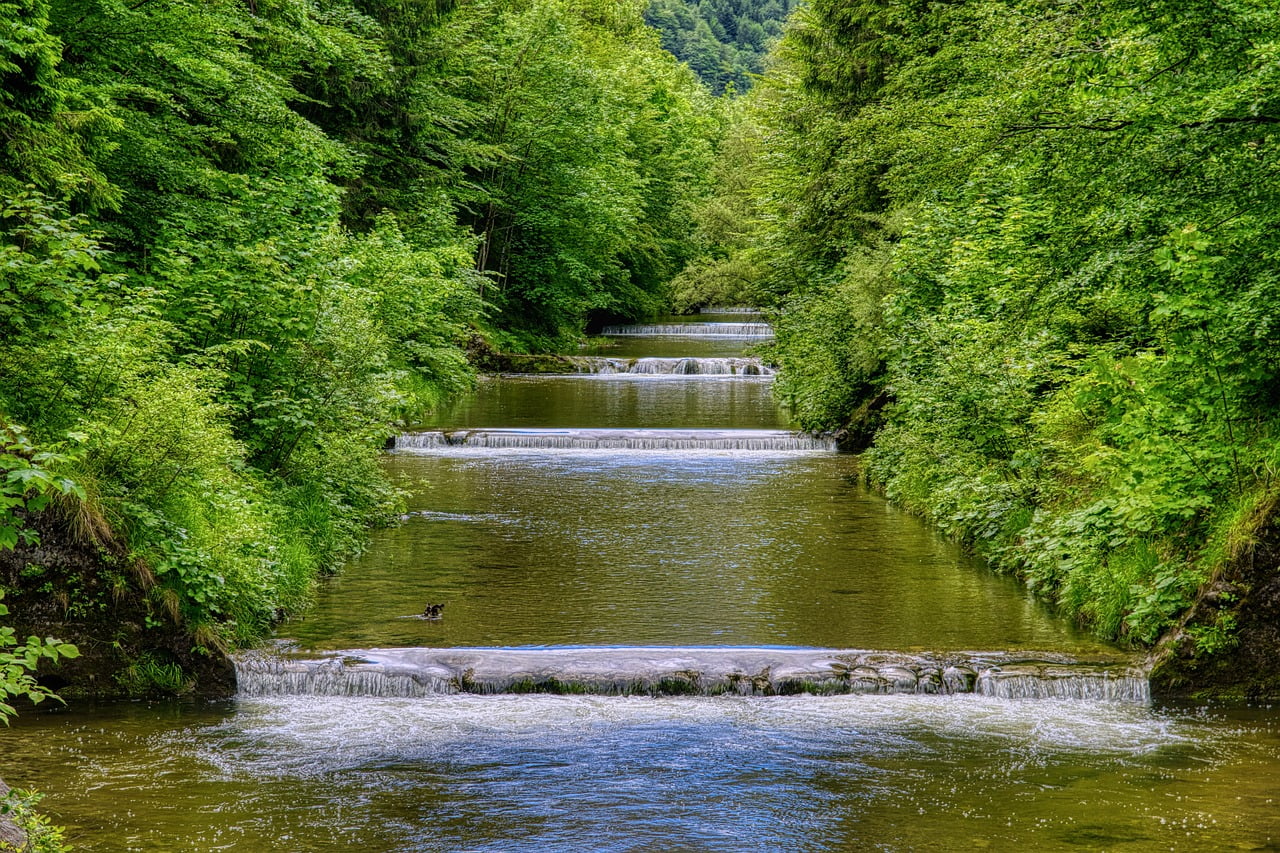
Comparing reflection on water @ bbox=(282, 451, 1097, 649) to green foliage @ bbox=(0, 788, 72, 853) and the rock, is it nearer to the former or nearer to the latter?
the rock

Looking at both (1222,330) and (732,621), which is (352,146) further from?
(1222,330)

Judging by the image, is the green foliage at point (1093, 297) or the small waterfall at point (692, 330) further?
the small waterfall at point (692, 330)

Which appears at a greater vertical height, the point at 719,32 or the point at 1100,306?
the point at 719,32

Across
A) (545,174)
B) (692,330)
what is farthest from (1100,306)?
(692,330)

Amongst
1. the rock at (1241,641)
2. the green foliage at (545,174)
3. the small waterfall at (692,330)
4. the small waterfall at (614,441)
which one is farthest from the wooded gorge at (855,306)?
the small waterfall at (692,330)

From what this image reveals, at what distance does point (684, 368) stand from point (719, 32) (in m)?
127

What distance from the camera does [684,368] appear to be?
3278cm

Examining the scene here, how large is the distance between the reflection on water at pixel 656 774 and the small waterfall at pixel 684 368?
79.8ft

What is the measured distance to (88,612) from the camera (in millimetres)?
8375

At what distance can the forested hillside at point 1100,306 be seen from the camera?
8.55 m

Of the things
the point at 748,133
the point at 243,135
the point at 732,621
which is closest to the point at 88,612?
the point at 732,621

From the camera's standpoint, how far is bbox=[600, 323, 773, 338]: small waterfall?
149 feet

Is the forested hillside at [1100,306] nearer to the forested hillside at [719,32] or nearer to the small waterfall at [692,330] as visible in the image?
the small waterfall at [692,330]

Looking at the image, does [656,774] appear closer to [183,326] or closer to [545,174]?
[183,326]
